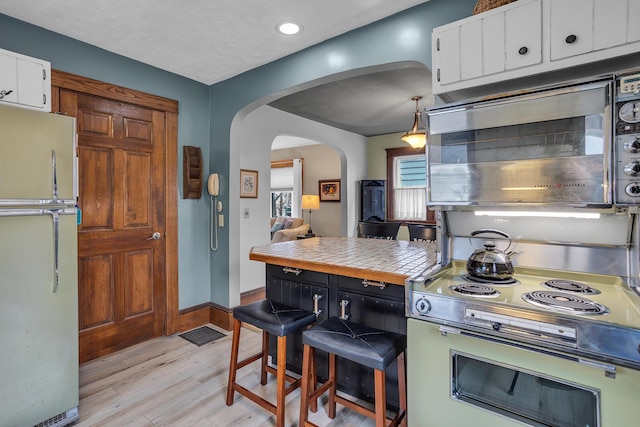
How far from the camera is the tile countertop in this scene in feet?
5.47

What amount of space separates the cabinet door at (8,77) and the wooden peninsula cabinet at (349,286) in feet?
5.07

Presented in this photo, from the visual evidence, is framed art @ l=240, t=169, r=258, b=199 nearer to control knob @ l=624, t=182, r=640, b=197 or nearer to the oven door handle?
the oven door handle

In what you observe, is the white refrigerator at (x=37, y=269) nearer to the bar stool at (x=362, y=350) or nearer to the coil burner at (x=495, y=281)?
the bar stool at (x=362, y=350)

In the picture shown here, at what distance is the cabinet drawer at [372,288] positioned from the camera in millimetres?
1823

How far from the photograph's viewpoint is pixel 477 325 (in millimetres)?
1279

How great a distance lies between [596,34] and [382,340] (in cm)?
152

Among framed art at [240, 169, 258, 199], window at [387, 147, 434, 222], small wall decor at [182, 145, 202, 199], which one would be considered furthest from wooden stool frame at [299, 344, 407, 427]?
window at [387, 147, 434, 222]

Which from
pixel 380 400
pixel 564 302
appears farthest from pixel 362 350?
pixel 564 302

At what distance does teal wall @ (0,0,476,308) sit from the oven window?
1688mm

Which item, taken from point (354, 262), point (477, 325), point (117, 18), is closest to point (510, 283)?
point (477, 325)

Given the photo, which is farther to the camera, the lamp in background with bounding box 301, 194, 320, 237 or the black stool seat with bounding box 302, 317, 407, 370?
the lamp in background with bounding box 301, 194, 320, 237

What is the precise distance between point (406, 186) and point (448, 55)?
15.7ft

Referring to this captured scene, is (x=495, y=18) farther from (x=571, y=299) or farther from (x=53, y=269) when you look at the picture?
(x=53, y=269)

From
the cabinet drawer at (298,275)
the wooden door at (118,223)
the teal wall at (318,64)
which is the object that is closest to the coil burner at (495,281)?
the cabinet drawer at (298,275)
